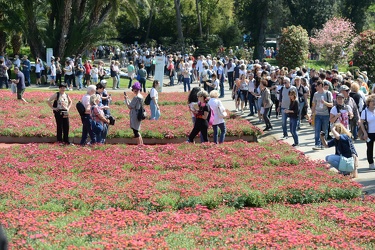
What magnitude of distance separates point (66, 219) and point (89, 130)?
6086 millimetres

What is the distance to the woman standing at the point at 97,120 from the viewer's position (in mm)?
14516

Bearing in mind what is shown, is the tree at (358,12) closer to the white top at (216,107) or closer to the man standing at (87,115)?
the white top at (216,107)

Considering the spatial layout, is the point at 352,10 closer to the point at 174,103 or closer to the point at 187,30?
the point at 187,30

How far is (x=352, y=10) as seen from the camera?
66438mm

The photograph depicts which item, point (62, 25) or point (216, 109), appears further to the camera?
point (62, 25)

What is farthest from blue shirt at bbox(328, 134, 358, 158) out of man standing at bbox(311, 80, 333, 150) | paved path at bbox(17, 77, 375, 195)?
man standing at bbox(311, 80, 333, 150)

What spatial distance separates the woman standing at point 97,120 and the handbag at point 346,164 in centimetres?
576

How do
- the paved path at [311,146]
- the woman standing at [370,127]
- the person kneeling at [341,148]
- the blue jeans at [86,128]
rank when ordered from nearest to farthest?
the person kneeling at [341,148] → the paved path at [311,146] → the woman standing at [370,127] → the blue jeans at [86,128]

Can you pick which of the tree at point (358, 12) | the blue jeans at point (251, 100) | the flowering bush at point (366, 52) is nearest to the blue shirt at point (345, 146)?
the blue jeans at point (251, 100)

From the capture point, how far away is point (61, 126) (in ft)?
50.8

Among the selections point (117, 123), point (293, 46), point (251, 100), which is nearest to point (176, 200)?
point (117, 123)

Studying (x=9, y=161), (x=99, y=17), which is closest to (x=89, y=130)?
(x=9, y=161)

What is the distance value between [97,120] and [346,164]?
607cm

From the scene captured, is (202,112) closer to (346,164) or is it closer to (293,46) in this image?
(346,164)
